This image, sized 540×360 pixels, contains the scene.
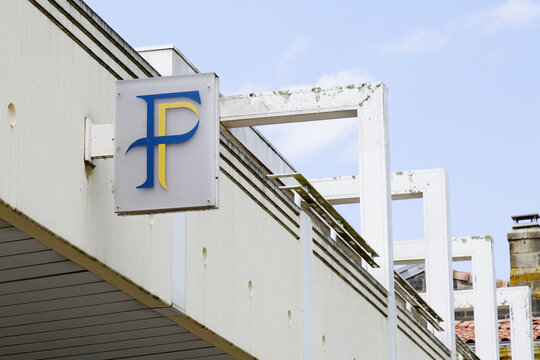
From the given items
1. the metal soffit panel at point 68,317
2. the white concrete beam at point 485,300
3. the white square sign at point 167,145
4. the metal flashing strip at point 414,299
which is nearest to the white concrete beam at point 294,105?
the metal flashing strip at point 414,299

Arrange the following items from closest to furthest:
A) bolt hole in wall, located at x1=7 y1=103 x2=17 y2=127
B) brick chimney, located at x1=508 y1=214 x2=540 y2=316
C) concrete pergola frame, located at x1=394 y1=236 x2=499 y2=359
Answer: bolt hole in wall, located at x1=7 y1=103 x2=17 y2=127
concrete pergola frame, located at x1=394 y1=236 x2=499 y2=359
brick chimney, located at x1=508 y1=214 x2=540 y2=316

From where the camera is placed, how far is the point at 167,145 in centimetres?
867

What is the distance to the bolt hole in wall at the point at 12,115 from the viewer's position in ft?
25.4

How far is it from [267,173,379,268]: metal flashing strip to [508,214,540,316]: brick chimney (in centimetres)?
2289

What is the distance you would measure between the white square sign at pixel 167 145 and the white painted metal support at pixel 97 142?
6 centimetres

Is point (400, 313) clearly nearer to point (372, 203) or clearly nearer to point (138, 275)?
point (372, 203)

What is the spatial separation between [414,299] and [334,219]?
11.1ft

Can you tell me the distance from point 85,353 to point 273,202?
2583mm

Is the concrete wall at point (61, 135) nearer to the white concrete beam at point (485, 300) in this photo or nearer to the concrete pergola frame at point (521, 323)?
the white concrete beam at point (485, 300)

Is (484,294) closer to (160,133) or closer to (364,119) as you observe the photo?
(364,119)

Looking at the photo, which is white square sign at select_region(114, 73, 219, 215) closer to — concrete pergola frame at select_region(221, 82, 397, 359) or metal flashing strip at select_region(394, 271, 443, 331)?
concrete pergola frame at select_region(221, 82, 397, 359)

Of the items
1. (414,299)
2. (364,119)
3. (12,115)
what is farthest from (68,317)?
(414,299)

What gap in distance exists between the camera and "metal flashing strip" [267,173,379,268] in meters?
14.3

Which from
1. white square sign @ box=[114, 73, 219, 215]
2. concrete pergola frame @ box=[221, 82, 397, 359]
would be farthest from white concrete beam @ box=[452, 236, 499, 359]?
white square sign @ box=[114, 73, 219, 215]
